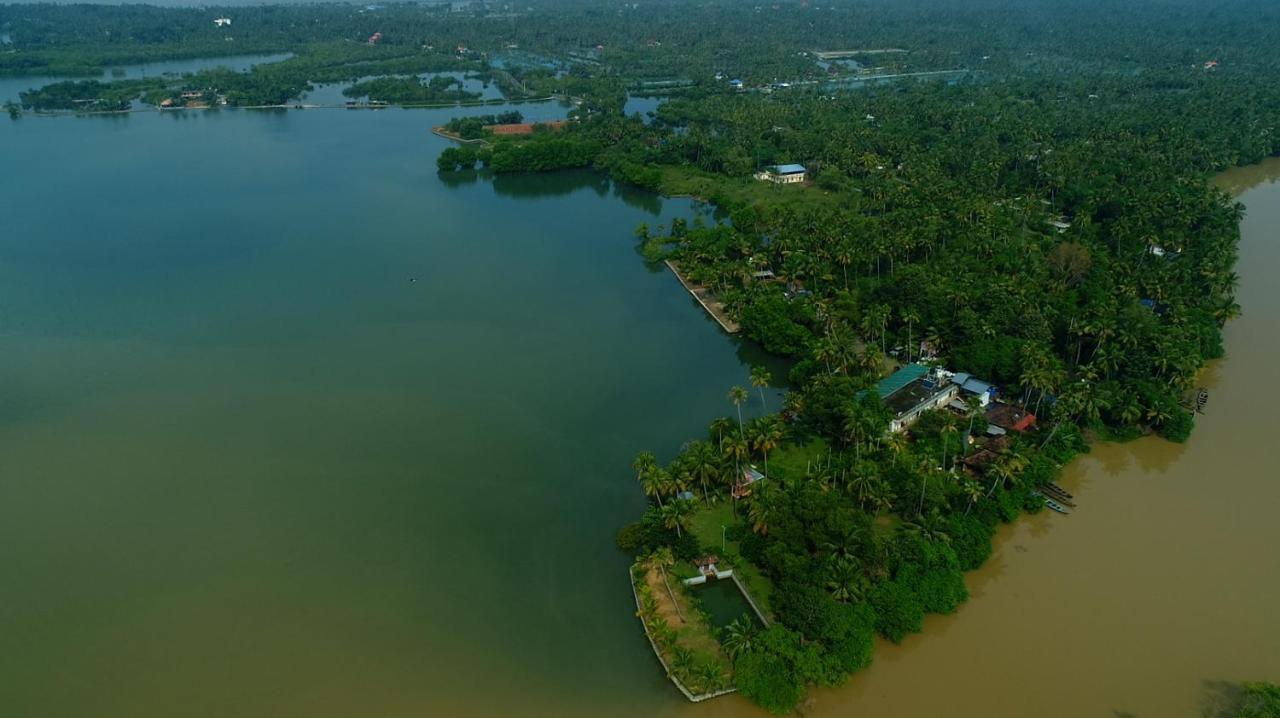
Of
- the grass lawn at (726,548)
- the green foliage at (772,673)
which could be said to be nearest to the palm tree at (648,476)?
the grass lawn at (726,548)

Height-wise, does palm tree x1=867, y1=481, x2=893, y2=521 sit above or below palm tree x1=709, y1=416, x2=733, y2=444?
below

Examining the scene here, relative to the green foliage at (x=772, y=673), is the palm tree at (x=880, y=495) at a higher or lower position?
higher

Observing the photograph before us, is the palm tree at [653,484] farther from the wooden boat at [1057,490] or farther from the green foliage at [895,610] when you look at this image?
the wooden boat at [1057,490]

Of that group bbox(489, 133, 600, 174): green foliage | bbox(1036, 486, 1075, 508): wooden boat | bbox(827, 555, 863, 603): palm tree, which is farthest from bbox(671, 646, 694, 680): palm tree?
bbox(489, 133, 600, 174): green foliage

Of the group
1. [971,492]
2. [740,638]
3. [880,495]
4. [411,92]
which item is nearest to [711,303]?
[880,495]

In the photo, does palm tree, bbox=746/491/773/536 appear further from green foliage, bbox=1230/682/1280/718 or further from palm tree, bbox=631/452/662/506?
green foliage, bbox=1230/682/1280/718

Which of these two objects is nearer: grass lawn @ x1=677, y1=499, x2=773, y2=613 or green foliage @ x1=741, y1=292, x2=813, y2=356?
grass lawn @ x1=677, y1=499, x2=773, y2=613
